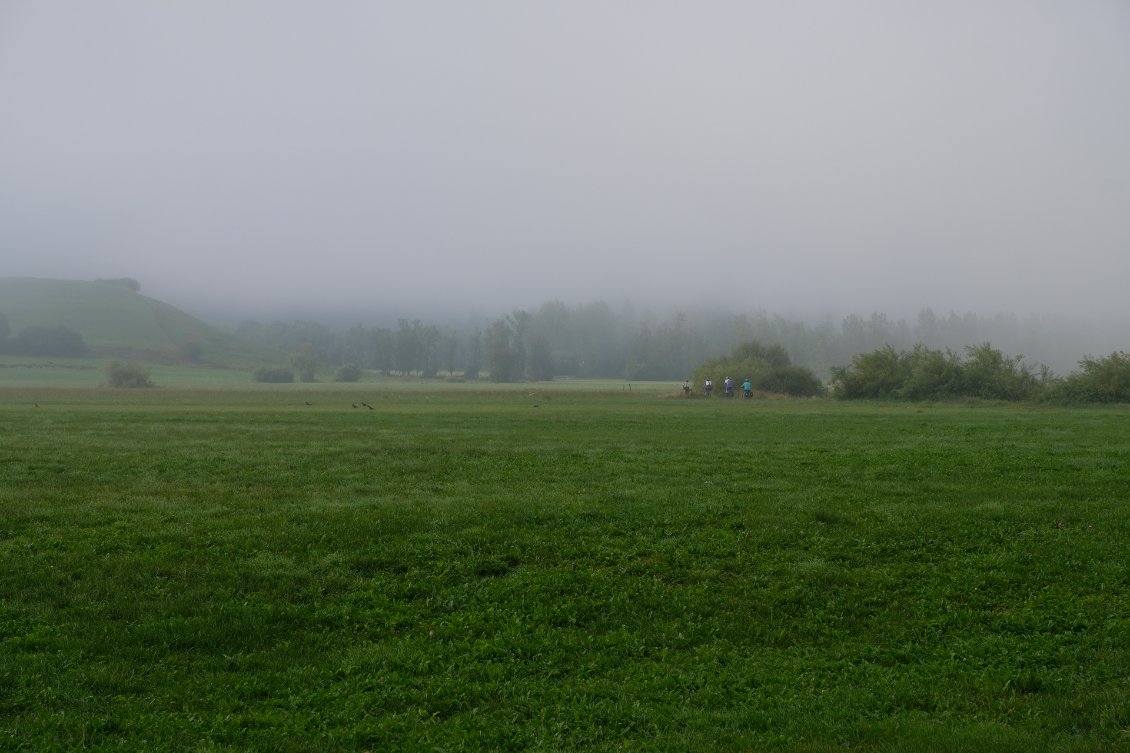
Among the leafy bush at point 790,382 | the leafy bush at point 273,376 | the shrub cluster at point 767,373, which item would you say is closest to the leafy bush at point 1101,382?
the leafy bush at point 790,382

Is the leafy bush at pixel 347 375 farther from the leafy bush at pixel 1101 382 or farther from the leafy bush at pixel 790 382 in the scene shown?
the leafy bush at pixel 1101 382

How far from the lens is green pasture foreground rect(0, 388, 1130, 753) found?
8.38m

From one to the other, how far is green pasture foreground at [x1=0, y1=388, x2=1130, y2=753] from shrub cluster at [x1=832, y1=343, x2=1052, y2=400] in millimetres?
51603

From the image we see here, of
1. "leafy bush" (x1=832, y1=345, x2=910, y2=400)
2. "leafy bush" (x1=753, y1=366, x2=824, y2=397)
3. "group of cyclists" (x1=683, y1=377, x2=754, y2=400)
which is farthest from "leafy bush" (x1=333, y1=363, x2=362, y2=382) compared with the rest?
"leafy bush" (x1=832, y1=345, x2=910, y2=400)

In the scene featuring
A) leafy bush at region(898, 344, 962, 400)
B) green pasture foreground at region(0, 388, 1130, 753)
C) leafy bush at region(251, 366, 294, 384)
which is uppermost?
leafy bush at region(898, 344, 962, 400)

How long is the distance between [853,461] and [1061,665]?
14168 millimetres

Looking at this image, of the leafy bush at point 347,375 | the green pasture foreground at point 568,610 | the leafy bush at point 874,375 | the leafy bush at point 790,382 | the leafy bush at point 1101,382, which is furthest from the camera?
the leafy bush at point 347,375

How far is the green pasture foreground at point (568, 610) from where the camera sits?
27.5ft

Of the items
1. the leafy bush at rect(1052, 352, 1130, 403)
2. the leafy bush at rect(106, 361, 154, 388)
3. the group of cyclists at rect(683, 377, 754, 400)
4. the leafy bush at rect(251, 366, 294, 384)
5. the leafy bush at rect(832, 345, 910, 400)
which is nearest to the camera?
the leafy bush at rect(1052, 352, 1130, 403)

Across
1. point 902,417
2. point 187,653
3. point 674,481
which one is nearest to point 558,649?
point 187,653

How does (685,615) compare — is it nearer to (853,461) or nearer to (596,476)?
(596,476)

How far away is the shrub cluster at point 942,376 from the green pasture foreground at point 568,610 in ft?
169

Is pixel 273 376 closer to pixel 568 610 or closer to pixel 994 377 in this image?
pixel 994 377

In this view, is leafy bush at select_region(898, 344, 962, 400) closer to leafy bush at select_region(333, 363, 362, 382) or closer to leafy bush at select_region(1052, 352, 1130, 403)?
leafy bush at select_region(1052, 352, 1130, 403)
